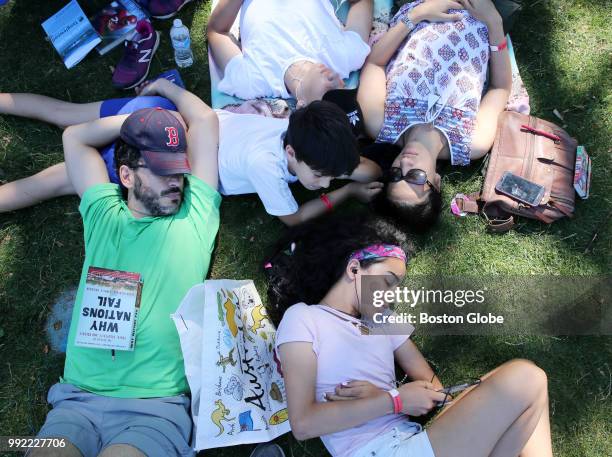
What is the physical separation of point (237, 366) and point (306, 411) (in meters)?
0.64

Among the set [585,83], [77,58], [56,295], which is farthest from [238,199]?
[585,83]

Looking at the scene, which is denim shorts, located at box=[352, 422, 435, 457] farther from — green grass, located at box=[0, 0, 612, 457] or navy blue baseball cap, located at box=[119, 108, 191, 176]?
navy blue baseball cap, located at box=[119, 108, 191, 176]

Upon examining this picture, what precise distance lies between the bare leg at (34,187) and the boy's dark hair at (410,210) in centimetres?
243

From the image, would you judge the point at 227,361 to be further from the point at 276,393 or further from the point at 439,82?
the point at 439,82

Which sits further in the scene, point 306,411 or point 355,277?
point 355,277

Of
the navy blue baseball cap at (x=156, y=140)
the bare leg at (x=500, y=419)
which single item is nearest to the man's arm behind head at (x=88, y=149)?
the navy blue baseball cap at (x=156, y=140)

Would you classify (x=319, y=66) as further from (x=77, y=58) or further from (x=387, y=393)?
(x=387, y=393)

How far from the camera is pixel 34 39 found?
467 cm

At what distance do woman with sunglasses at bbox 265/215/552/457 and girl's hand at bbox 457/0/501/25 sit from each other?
1954mm

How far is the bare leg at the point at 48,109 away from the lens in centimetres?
428

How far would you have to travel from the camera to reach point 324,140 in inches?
132

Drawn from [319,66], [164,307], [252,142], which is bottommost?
[164,307]

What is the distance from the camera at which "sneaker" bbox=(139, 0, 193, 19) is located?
4602mm

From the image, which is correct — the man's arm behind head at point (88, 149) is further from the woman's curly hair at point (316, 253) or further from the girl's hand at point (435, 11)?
the girl's hand at point (435, 11)
